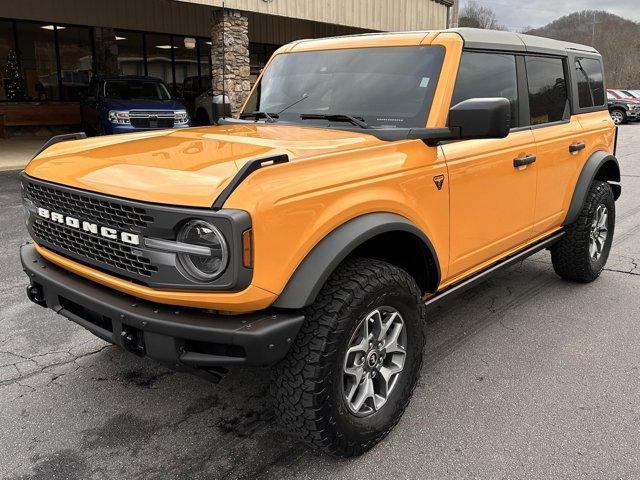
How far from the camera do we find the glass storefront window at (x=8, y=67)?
16.2 metres

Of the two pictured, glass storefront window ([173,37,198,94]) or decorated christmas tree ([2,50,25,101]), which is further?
glass storefront window ([173,37,198,94])

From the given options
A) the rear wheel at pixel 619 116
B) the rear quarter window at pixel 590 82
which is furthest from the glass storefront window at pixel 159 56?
the rear wheel at pixel 619 116

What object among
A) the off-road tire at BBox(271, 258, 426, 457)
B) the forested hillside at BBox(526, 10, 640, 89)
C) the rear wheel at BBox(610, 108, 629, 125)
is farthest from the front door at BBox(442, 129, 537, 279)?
the forested hillside at BBox(526, 10, 640, 89)

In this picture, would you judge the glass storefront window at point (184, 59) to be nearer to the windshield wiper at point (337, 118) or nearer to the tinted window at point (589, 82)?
the tinted window at point (589, 82)

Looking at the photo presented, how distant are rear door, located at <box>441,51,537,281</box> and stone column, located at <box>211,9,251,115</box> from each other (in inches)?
413

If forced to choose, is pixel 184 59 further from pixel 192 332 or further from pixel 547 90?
pixel 192 332

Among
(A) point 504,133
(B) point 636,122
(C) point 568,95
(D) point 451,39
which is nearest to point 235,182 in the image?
(A) point 504,133

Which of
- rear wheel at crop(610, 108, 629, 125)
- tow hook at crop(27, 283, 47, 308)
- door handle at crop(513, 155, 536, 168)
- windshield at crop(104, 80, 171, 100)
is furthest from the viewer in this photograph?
rear wheel at crop(610, 108, 629, 125)

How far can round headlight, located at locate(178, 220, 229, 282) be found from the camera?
7.21 ft

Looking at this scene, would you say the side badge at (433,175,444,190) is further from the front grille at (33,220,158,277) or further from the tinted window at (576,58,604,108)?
the tinted window at (576,58,604,108)

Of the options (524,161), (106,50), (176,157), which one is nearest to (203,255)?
(176,157)

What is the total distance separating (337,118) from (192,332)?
1.68m

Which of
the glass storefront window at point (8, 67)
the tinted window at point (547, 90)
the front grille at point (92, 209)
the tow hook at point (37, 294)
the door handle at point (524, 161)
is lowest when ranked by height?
the tow hook at point (37, 294)

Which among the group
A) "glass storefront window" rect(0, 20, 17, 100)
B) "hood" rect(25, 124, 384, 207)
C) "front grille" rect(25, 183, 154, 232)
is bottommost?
"front grille" rect(25, 183, 154, 232)
